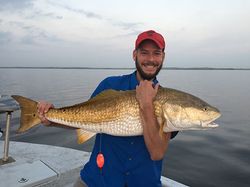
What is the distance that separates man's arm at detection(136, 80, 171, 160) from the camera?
10.7ft

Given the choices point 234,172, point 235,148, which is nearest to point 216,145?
point 235,148

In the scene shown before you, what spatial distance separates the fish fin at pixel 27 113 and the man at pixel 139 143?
0.31 feet

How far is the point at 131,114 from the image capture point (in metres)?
3.43

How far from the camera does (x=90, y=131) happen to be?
3.73m

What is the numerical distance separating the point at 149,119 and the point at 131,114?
10.5 inches

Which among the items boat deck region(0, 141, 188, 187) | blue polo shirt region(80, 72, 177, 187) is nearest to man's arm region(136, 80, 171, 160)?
blue polo shirt region(80, 72, 177, 187)

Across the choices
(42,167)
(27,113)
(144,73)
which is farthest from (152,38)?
(42,167)

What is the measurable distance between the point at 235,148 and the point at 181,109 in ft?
37.2

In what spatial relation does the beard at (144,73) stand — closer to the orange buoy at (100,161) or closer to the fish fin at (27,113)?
the orange buoy at (100,161)

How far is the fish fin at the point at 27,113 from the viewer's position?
3.90 m

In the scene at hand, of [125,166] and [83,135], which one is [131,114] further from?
[83,135]

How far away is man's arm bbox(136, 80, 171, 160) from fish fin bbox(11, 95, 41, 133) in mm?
1511

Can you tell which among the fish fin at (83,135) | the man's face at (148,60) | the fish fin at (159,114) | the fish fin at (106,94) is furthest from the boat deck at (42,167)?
the man's face at (148,60)

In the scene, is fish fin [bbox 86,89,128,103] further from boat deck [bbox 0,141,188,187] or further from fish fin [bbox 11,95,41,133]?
boat deck [bbox 0,141,188,187]
